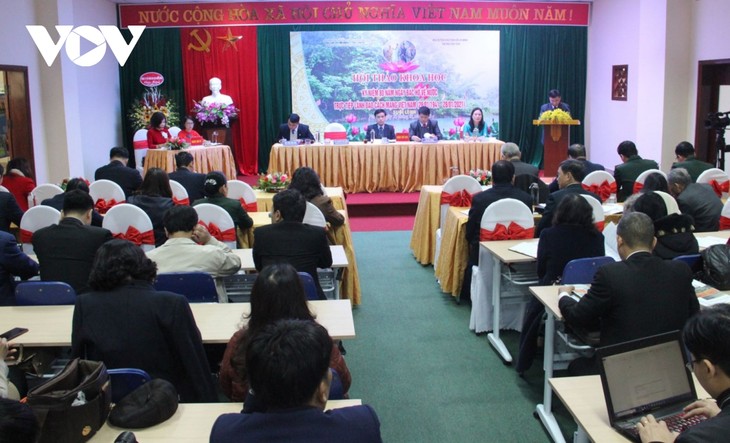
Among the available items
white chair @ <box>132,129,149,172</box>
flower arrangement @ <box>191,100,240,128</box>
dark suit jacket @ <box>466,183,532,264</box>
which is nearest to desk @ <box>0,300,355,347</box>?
dark suit jacket @ <box>466,183,532,264</box>

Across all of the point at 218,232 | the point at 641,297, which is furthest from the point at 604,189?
the point at 641,297

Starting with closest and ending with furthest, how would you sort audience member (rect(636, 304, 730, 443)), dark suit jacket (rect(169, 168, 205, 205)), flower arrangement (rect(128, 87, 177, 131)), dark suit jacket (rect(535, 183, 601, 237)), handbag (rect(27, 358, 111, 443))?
audience member (rect(636, 304, 730, 443)) < handbag (rect(27, 358, 111, 443)) < dark suit jacket (rect(535, 183, 601, 237)) < dark suit jacket (rect(169, 168, 205, 205)) < flower arrangement (rect(128, 87, 177, 131))

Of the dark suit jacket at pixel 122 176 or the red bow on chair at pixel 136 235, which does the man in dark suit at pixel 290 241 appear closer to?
the red bow on chair at pixel 136 235

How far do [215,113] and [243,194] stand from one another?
5776 millimetres

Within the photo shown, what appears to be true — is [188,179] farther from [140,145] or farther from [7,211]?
[140,145]

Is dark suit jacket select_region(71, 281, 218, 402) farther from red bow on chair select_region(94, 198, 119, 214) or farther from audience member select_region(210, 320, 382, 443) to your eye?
red bow on chair select_region(94, 198, 119, 214)

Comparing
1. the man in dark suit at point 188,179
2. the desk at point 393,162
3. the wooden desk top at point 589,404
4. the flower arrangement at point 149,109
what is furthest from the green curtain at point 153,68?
the wooden desk top at point 589,404

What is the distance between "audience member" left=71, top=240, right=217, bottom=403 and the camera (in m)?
2.54

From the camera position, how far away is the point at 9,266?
3.71 meters

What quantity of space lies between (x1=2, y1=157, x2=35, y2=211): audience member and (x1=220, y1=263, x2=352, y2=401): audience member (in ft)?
15.4

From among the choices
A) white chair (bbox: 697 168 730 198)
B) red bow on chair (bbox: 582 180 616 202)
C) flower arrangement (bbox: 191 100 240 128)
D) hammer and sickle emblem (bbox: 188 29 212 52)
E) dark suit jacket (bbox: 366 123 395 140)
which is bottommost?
red bow on chair (bbox: 582 180 616 202)

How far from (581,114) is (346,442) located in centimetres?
1169

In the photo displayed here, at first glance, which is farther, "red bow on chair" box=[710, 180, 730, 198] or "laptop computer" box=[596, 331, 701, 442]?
"red bow on chair" box=[710, 180, 730, 198]

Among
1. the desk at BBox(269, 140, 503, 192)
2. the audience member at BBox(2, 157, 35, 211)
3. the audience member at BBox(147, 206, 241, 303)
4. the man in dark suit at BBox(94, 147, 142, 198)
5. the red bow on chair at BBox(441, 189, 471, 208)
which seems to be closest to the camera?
the audience member at BBox(147, 206, 241, 303)
